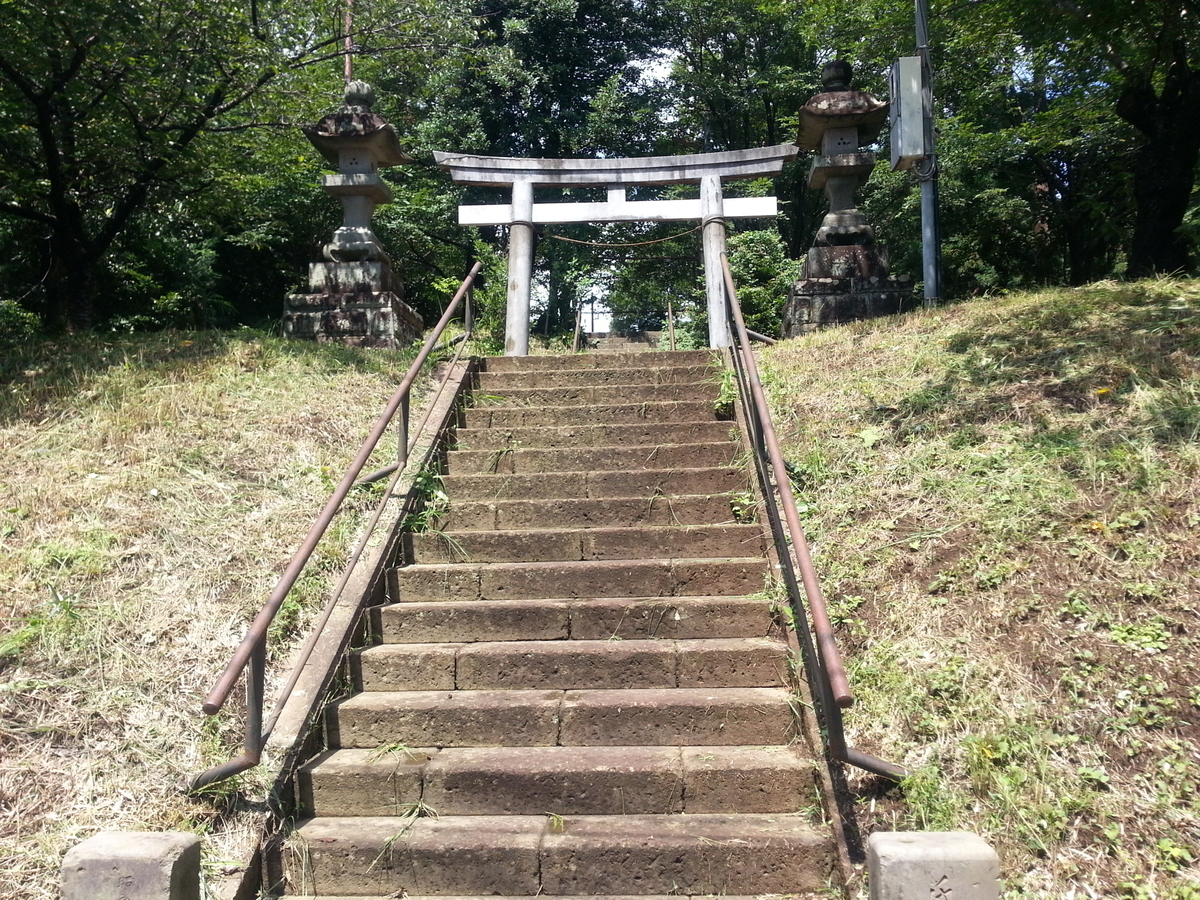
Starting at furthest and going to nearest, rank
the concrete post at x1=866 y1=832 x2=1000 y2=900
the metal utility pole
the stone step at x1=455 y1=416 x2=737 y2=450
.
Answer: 1. the metal utility pole
2. the stone step at x1=455 y1=416 x2=737 y2=450
3. the concrete post at x1=866 y1=832 x2=1000 y2=900

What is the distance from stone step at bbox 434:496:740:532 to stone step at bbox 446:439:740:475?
0.49 metres

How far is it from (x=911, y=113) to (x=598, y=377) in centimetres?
441

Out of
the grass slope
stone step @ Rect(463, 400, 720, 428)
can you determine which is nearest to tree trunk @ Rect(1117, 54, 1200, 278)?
the grass slope

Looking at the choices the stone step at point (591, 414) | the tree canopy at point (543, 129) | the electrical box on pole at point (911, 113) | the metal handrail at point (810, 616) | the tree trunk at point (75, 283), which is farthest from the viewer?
the tree trunk at point (75, 283)

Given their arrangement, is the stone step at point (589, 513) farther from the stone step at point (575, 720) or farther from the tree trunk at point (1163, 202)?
the tree trunk at point (1163, 202)

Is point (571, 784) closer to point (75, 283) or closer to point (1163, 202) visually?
point (1163, 202)

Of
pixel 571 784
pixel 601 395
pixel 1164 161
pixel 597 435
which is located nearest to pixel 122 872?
pixel 571 784

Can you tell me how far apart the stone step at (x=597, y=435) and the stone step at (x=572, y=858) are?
9.80 feet

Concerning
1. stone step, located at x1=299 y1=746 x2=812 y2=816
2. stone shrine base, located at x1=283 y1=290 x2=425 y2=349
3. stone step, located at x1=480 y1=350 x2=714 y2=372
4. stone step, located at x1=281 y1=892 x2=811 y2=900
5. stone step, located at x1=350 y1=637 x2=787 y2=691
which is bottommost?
stone step, located at x1=281 y1=892 x2=811 y2=900

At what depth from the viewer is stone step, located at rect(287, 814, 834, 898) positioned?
9.98 feet

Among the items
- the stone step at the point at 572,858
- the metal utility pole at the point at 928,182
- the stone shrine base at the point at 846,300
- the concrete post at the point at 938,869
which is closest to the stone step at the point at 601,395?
the stone shrine base at the point at 846,300

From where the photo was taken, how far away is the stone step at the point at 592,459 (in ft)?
18.0

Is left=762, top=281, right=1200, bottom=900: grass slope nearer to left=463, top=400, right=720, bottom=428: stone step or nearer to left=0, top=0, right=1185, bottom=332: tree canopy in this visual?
left=463, top=400, right=720, bottom=428: stone step

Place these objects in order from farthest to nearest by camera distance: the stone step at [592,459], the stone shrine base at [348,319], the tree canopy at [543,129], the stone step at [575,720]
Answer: the stone shrine base at [348,319]
the tree canopy at [543,129]
the stone step at [592,459]
the stone step at [575,720]
